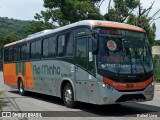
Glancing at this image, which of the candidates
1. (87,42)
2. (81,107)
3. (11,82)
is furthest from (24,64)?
(87,42)

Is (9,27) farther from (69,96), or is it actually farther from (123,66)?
(123,66)

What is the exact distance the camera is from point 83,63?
37.2 ft

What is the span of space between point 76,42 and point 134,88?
2.65 meters

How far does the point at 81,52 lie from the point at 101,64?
1.23 metres

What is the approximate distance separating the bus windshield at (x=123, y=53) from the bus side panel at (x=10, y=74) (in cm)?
974

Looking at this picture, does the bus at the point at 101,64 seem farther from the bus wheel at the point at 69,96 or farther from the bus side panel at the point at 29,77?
the bus side panel at the point at 29,77

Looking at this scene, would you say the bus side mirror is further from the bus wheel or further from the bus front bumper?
the bus wheel

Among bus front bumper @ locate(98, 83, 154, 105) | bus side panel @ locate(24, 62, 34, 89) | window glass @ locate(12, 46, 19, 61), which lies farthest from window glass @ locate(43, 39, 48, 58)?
bus front bumper @ locate(98, 83, 154, 105)

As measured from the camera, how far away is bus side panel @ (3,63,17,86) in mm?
19538

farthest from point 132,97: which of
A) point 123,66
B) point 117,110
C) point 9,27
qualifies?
point 9,27

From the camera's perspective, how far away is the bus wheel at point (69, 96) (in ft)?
40.1

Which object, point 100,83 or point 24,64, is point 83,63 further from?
point 24,64

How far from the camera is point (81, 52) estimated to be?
1159 centimetres

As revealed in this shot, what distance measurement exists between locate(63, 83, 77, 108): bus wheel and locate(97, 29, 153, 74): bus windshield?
2.18m
